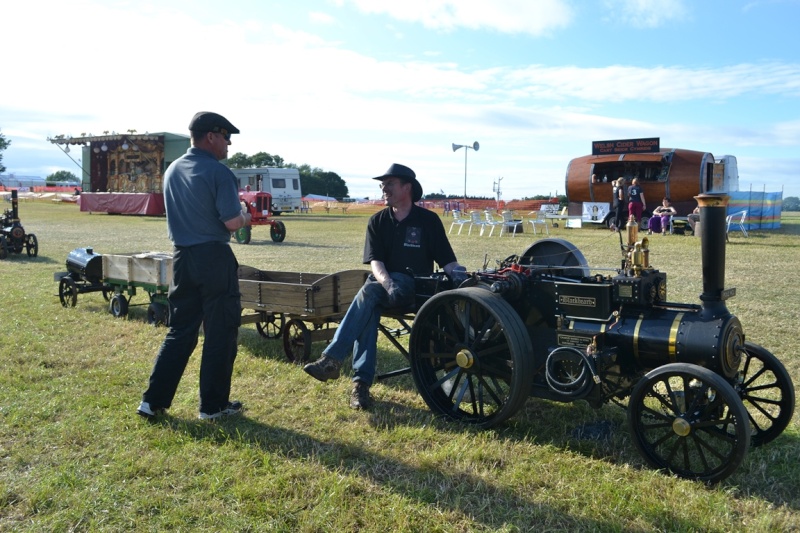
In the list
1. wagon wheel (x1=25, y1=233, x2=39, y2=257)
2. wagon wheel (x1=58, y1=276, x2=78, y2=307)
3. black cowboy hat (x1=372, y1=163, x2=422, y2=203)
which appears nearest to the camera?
black cowboy hat (x1=372, y1=163, x2=422, y2=203)

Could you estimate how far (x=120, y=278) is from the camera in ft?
25.1

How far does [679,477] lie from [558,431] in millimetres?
865

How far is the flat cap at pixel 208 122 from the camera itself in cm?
423

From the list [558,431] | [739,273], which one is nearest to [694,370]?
[558,431]

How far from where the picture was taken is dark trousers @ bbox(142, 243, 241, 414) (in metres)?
4.16

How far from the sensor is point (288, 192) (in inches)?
1561

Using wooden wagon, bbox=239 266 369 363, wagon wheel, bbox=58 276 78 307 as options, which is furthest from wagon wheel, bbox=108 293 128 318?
wooden wagon, bbox=239 266 369 363

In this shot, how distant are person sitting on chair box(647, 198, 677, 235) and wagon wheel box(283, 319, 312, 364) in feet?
56.3

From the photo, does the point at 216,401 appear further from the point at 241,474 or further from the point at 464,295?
the point at 464,295

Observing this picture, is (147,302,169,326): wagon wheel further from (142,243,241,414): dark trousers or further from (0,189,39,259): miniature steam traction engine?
(0,189,39,259): miniature steam traction engine

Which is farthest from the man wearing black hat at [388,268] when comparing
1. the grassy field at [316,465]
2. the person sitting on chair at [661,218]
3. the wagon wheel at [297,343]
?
the person sitting on chair at [661,218]

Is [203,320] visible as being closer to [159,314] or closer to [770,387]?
[159,314]

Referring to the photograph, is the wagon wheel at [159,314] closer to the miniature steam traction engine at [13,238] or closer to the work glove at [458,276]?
the work glove at [458,276]

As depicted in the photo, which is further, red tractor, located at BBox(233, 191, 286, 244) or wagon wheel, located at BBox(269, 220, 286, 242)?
wagon wheel, located at BBox(269, 220, 286, 242)
